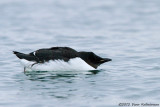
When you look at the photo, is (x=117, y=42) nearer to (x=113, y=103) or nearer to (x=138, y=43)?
(x=138, y=43)

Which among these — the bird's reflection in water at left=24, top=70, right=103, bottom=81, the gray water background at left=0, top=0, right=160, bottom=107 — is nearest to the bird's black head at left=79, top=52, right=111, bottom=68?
the gray water background at left=0, top=0, right=160, bottom=107

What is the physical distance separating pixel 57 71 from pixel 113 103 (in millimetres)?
3471

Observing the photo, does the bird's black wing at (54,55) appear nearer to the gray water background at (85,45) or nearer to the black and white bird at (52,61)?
the black and white bird at (52,61)

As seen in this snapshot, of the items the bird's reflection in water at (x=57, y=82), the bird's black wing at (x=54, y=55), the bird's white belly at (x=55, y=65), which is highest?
the bird's black wing at (x=54, y=55)

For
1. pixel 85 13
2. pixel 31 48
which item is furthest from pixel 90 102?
pixel 85 13

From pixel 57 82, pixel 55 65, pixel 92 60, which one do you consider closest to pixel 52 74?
pixel 55 65

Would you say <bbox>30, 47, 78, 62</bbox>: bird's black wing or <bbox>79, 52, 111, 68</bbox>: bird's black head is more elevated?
<bbox>30, 47, 78, 62</bbox>: bird's black wing

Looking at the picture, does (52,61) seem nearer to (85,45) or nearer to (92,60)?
(92,60)

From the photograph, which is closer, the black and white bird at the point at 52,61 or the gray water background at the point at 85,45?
the gray water background at the point at 85,45

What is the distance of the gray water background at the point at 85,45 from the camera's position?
11586 millimetres

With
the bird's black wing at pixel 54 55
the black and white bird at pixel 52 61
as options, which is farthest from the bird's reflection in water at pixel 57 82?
the bird's black wing at pixel 54 55

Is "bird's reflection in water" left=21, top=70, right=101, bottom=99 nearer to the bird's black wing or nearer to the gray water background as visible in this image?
the gray water background

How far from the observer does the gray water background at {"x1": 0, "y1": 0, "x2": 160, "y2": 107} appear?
11586 mm

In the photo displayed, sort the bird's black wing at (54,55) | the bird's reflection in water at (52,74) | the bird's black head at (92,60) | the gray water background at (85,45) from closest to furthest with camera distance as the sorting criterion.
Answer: the gray water background at (85,45), the bird's reflection in water at (52,74), the bird's black wing at (54,55), the bird's black head at (92,60)
